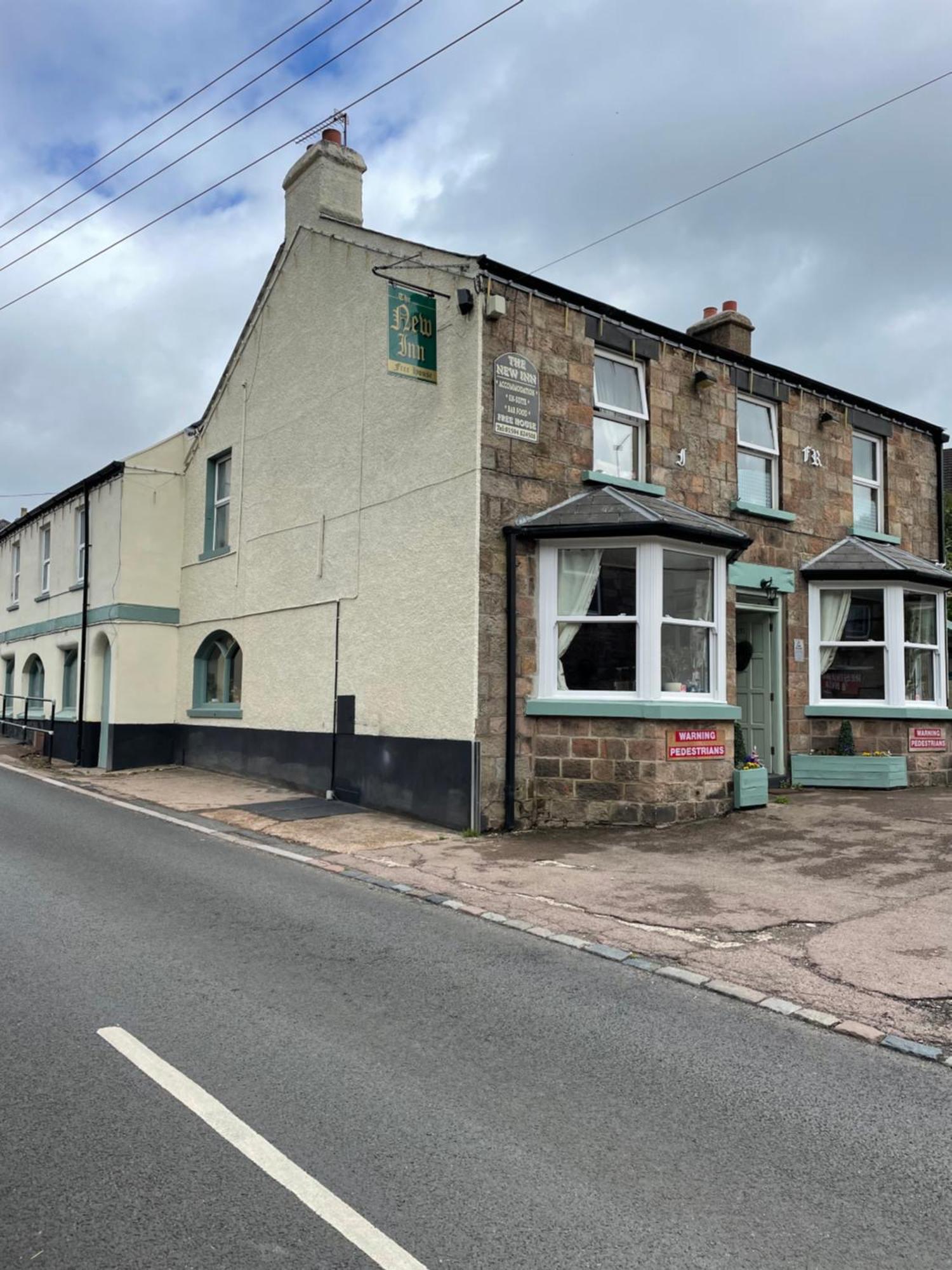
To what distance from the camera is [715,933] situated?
654 cm

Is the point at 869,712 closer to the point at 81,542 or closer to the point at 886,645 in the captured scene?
the point at 886,645

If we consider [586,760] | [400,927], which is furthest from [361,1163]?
[586,760]

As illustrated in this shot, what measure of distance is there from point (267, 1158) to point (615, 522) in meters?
8.57

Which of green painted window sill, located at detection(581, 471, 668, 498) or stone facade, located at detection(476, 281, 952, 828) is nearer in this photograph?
stone facade, located at detection(476, 281, 952, 828)

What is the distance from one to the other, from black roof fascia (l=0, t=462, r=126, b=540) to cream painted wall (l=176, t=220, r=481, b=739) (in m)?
1.86

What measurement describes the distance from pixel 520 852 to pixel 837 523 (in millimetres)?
8852

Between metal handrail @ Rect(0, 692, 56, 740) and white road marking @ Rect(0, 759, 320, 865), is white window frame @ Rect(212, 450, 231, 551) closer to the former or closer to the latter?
white road marking @ Rect(0, 759, 320, 865)

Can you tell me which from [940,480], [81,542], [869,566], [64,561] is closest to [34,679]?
[64,561]

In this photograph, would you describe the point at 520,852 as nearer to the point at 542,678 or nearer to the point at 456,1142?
the point at 542,678

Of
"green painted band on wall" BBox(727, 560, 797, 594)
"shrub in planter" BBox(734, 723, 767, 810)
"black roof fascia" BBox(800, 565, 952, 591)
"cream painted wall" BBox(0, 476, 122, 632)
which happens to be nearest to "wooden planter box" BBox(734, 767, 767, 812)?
"shrub in planter" BBox(734, 723, 767, 810)

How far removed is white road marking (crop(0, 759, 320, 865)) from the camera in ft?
30.8

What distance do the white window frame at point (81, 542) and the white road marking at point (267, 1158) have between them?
15.9 metres

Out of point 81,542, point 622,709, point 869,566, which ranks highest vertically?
point 81,542

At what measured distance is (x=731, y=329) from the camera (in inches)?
603
